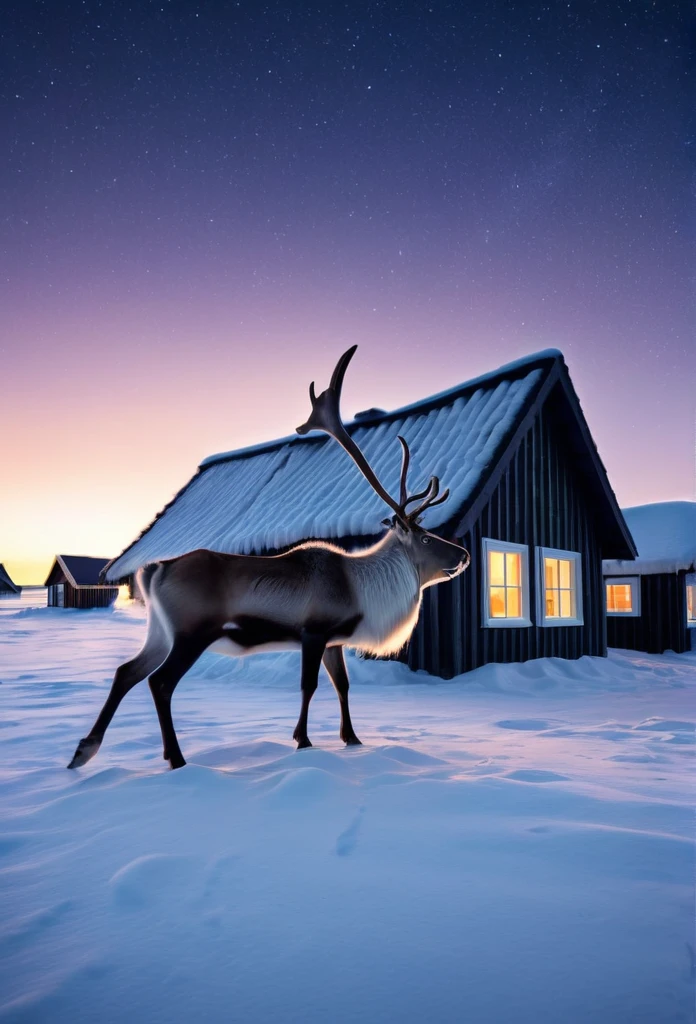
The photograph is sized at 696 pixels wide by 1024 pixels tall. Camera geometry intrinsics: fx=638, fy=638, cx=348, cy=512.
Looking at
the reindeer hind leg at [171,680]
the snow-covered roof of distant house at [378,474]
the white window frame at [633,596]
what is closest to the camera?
the reindeer hind leg at [171,680]

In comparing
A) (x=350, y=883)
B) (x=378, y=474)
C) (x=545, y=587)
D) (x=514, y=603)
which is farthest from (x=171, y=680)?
(x=514, y=603)

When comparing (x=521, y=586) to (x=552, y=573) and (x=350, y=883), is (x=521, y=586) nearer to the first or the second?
(x=552, y=573)

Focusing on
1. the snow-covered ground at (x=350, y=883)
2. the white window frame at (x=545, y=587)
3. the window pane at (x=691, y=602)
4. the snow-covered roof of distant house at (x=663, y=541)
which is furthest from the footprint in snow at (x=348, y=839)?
the window pane at (x=691, y=602)

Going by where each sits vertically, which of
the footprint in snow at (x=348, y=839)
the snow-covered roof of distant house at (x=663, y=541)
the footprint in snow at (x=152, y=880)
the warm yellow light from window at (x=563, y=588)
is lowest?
the footprint in snow at (x=152, y=880)

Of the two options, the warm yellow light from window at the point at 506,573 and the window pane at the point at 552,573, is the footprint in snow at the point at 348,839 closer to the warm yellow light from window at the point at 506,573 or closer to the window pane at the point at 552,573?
the warm yellow light from window at the point at 506,573

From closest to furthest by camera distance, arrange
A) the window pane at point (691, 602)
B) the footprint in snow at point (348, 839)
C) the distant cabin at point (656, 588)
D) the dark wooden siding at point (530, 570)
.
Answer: the footprint in snow at point (348, 839) → the dark wooden siding at point (530, 570) → the distant cabin at point (656, 588) → the window pane at point (691, 602)

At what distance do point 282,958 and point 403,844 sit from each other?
32.1 inches

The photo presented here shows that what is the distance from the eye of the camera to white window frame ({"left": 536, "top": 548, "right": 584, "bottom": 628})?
1027cm

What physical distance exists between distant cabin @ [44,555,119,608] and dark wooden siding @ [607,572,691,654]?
32.7 m

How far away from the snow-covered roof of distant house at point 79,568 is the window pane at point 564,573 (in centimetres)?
3524

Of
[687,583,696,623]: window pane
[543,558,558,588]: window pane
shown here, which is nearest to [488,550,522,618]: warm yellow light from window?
[543,558,558,588]: window pane

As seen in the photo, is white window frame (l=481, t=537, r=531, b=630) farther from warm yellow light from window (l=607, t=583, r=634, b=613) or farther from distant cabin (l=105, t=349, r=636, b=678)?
warm yellow light from window (l=607, t=583, r=634, b=613)

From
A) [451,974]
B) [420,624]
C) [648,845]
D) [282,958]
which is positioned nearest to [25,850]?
[282,958]

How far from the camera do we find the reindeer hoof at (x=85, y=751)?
11.9ft
